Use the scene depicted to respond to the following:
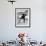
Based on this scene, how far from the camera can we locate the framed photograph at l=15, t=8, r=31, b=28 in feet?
17.6

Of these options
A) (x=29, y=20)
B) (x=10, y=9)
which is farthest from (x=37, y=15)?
(x=10, y=9)

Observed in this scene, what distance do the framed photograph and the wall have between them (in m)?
0.12

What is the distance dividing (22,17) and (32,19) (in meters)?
0.41

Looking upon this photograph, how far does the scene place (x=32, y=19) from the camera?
5363 mm

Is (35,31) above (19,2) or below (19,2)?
below

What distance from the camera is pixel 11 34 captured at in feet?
17.7

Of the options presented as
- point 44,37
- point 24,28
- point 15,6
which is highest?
point 15,6

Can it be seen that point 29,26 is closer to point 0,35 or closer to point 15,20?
point 15,20

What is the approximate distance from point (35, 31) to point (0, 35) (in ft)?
4.63

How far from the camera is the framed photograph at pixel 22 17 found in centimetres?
537

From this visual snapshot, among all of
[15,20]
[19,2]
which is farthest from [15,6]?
[15,20]

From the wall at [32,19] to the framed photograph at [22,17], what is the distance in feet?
0.40

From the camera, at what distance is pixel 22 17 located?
539 cm

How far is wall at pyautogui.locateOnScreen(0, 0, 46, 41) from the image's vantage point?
17.6 feet
